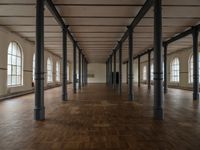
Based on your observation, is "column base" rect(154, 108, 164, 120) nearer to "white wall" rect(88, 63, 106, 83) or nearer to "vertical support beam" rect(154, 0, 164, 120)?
"vertical support beam" rect(154, 0, 164, 120)

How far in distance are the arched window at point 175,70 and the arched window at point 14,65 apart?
60.1 ft

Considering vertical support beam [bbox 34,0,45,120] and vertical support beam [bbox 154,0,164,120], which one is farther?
vertical support beam [bbox 154,0,164,120]

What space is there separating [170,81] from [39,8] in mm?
24515

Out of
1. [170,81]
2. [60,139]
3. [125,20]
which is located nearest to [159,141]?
[60,139]

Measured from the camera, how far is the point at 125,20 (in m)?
10.6

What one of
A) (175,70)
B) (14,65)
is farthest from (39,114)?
(175,70)

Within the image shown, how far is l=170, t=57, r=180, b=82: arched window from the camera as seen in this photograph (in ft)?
84.1

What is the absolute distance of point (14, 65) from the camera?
15.0 metres

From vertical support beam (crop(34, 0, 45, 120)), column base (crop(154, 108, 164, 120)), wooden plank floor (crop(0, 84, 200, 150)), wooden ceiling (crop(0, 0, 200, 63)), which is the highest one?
wooden ceiling (crop(0, 0, 200, 63))

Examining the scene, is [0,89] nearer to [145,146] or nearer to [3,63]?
[3,63]

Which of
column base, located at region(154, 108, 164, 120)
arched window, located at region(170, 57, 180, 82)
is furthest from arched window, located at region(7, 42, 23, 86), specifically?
arched window, located at region(170, 57, 180, 82)

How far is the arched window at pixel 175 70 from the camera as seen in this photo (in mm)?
25648

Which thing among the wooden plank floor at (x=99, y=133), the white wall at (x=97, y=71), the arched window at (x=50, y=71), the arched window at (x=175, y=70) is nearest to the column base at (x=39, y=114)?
the wooden plank floor at (x=99, y=133)

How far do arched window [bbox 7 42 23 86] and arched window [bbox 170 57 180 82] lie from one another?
60.1 feet
